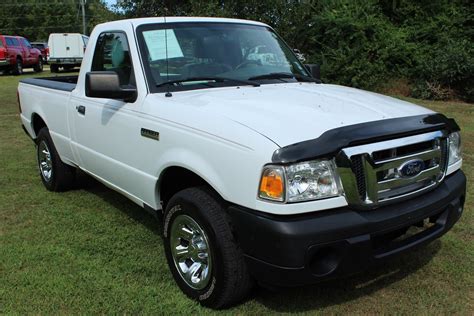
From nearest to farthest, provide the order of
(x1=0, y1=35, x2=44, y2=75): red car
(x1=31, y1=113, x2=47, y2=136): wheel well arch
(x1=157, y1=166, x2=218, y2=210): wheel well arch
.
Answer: (x1=157, y1=166, x2=218, y2=210): wheel well arch, (x1=31, y1=113, x2=47, y2=136): wheel well arch, (x1=0, y1=35, x2=44, y2=75): red car

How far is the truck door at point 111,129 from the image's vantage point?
12.4 ft

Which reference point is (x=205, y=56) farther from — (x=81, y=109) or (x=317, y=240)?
(x=317, y=240)

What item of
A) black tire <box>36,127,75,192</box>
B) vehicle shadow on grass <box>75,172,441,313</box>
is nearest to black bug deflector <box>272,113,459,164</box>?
vehicle shadow on grass <box>75,172,441,313</box>

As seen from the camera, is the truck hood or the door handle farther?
the door handle

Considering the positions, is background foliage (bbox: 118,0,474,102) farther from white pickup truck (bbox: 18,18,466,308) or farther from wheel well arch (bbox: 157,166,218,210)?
wheel well arch (bbox: 157,166,218,210)

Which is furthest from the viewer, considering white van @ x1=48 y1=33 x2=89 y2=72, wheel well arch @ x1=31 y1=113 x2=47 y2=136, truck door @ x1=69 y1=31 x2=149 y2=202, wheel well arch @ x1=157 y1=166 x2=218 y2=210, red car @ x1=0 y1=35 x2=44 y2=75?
white van @ x1=48 y1=33 x2=89 y2=72

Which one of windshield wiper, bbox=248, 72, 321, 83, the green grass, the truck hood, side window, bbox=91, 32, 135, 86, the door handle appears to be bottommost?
the green grass

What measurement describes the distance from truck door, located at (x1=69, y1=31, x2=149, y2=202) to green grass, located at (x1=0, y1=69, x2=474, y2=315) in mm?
536

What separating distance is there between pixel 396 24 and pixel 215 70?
13.1 metres

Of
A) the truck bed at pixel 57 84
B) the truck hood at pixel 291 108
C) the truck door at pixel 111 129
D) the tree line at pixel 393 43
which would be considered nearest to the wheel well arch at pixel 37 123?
the truck bed at pixel 57 84

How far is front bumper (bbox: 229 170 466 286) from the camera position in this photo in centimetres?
259

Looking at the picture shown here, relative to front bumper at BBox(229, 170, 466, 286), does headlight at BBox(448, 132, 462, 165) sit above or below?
above

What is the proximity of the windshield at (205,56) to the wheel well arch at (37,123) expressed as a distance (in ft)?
8.07

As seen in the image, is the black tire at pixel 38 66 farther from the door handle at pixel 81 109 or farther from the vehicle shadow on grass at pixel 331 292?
the vehicle shadow on grass at pixel 331 292
